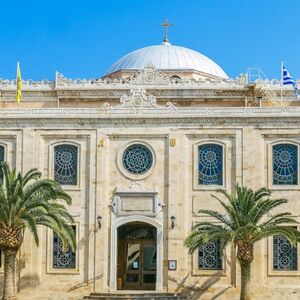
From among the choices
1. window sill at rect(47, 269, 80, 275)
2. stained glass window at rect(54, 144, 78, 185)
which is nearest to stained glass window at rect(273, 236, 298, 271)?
window sill at rect(47, 269, 80, 275)

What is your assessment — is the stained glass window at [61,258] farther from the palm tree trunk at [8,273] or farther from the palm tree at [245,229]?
the palm tree at [245,229]

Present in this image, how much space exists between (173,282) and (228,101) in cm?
1073

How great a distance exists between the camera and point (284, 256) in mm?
36031

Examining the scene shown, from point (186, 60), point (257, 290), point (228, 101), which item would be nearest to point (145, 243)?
point (257, 290)

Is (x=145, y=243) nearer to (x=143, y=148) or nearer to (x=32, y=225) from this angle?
(x=143, y=148)

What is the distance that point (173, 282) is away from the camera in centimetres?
3597

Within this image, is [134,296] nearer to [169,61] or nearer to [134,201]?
[134,201]

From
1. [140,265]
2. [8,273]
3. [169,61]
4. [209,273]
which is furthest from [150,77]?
[8,273]

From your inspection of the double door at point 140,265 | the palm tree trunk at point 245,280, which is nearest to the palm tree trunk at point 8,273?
the double door at point 140,265

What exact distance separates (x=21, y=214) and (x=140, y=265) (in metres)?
7.49

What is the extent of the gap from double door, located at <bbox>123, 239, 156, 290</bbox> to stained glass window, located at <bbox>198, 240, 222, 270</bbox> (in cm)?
235

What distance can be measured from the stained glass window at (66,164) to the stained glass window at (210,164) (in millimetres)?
5533

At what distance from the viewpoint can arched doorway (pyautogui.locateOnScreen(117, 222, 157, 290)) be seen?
3725cm

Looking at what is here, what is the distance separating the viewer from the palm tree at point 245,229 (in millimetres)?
32438
